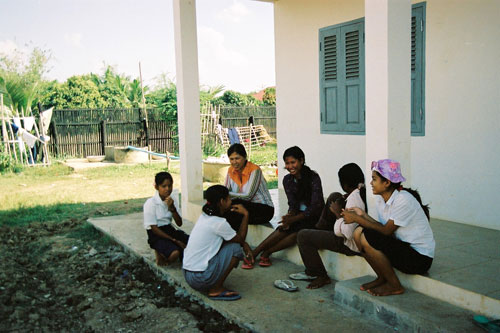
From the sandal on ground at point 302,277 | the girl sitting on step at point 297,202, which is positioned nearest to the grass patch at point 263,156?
the girl sitting on step at point 297,202

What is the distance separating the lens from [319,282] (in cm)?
420

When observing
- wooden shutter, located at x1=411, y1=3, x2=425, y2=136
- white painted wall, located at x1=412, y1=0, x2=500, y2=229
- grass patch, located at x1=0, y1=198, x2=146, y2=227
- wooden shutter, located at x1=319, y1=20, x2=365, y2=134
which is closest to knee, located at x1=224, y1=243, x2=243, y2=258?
white painted wall, located at x1=412, y1=0, x2=500, y2=229

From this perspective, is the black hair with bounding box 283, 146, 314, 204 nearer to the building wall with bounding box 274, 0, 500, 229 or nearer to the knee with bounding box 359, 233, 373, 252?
the knee with bounding box 359, 233, 373, 252

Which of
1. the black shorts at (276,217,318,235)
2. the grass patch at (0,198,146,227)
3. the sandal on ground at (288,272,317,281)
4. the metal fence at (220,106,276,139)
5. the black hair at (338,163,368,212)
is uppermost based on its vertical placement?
the metal fence at (220,106,276,139)

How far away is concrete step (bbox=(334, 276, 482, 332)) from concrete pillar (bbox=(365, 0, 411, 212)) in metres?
1.03

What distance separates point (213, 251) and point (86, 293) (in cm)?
144

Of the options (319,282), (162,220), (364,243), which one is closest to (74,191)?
(162,220)

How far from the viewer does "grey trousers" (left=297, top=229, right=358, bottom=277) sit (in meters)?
4.16

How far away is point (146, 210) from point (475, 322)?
313 centimetres

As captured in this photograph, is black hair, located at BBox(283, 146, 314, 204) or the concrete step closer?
the concrete step

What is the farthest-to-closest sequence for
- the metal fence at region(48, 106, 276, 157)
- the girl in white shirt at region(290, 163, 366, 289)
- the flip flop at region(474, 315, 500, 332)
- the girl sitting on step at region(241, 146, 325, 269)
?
the metal fence at region(48, 106, 276, 157) < the girl sitting on step at region(241, 146, 325, 269) < the girl in white shirt at region(290, 163, 366, 289) < the flip flop at region(474, 315, 500, 332)

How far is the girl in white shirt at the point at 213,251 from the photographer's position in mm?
4016

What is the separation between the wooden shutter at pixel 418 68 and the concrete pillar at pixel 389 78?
2.02 m

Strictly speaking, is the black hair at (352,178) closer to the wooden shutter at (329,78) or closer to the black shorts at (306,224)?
the black shorts at (306,224)
